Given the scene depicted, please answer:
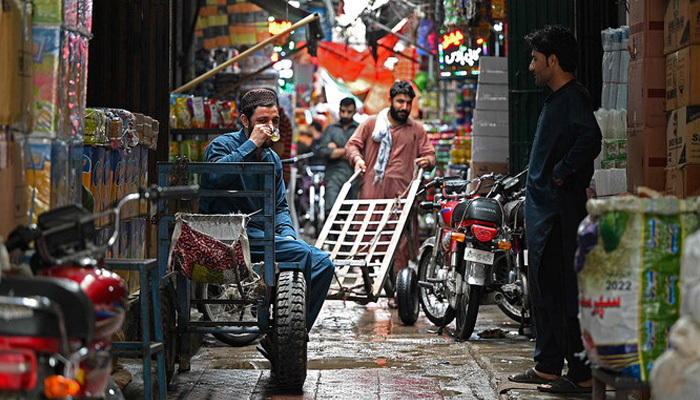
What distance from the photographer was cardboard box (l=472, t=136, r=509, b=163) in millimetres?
13016

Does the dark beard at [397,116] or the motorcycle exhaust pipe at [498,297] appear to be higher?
the dark beard at [397,116]

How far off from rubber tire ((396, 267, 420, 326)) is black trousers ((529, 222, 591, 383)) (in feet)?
10.3

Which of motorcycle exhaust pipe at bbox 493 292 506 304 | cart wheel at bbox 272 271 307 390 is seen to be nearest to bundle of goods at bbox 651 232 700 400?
cart wheel at bbox 272 271 307 390

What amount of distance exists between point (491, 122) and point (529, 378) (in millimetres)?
6587

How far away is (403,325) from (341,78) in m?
17.6

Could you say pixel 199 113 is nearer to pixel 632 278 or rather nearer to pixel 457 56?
pixel 457 56

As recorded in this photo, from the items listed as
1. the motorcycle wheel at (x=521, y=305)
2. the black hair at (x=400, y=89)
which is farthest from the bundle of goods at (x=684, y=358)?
the black hair at (x=400, y=89)

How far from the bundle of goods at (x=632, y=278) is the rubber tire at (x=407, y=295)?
219 inches

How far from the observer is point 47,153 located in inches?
198

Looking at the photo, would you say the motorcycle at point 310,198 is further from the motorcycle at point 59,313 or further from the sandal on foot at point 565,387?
the motorcycle at point 59,313

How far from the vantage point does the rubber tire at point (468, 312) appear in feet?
28.6

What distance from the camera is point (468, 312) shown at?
28.9 feet

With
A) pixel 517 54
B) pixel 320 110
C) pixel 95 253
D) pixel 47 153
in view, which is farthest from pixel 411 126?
pixel 320 110

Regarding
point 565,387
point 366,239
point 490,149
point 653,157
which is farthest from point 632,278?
point 490,149
